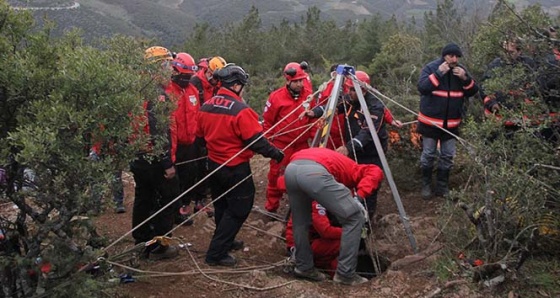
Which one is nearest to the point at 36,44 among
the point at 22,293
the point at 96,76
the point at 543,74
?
the point at 96,76

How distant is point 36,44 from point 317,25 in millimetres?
21795

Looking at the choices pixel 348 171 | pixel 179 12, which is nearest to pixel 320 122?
pixel 348 171

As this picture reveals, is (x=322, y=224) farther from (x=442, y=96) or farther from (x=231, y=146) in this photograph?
(x=442, y=96)

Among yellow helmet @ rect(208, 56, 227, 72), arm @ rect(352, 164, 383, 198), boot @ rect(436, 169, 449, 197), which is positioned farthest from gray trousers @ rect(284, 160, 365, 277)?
yellow helmet @ rect(208, 56, 227, 72)

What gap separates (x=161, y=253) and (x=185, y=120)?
1722 mm

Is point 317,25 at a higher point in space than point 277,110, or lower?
lower

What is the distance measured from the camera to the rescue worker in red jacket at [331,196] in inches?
183

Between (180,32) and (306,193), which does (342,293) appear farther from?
(180,32)

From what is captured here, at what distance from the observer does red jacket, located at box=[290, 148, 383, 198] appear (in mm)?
4715

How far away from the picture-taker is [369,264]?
19.2ft

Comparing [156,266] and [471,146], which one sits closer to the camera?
[471,146]

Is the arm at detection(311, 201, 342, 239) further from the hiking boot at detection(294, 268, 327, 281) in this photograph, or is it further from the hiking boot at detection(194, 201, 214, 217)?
the hiking boot at detection(194, 201, 214, 217)

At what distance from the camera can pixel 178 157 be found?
6660 mm

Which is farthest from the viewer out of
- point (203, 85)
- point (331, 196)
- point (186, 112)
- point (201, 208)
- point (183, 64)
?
point (203, 85)
